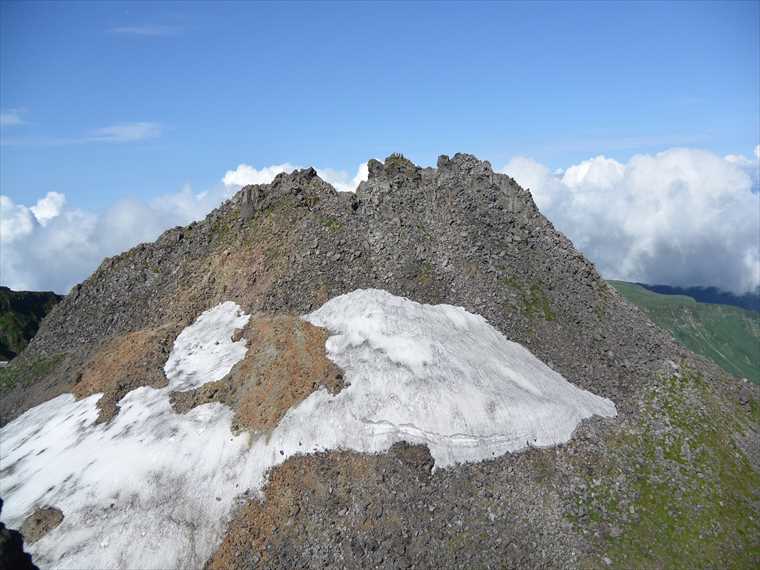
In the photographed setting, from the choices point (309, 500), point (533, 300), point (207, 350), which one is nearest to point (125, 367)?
point (207, 350)

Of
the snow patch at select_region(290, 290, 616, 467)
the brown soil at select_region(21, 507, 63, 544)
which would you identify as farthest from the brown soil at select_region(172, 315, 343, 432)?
the brown soil at select_region(21, 507, 63, 544)

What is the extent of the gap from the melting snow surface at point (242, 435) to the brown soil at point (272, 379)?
0.67m

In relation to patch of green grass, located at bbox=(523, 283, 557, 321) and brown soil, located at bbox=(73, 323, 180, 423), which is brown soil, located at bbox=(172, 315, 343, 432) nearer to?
brown soil, located at bbox=(73, 323, 180, 423)

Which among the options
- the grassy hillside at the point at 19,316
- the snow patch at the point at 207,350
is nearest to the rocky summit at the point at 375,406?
the snow patch at the point at 207,350

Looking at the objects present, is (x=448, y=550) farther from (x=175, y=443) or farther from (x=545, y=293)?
(x=545, y=293)

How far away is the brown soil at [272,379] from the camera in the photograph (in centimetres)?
3209

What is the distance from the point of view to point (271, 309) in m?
39.8

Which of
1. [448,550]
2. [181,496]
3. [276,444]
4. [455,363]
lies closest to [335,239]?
[455,363]

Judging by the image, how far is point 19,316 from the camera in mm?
103688

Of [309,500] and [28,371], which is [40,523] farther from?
[28,371]

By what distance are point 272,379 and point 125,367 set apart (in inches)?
534

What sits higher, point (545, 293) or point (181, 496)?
point (545, 293)

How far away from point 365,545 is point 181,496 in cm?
1063

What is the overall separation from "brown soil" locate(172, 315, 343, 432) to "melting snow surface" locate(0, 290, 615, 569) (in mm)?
667
